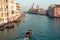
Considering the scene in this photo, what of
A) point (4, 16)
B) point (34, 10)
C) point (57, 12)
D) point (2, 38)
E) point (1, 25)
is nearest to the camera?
point (2, 38)

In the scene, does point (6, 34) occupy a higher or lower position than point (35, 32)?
higher

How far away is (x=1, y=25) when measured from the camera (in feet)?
83.6

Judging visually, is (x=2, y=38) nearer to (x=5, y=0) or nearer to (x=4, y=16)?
(x=4, y=16)

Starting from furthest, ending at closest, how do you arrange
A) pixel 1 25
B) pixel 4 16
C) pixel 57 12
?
pixel 57 12 → pixel 4 16 → pixel 1 25

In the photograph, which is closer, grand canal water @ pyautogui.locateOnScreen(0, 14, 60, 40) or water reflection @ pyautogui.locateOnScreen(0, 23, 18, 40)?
water reflection @ pyautogui.locateOnScreen(0, 23, 18, 40)

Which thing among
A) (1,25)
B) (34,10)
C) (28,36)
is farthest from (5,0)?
(34,10)

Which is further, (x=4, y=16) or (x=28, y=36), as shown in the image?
(x=4, y=16)

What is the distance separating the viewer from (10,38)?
19.1 meters

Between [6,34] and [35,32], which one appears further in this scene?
[35,32]

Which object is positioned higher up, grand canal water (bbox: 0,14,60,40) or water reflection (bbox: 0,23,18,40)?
water reflection (bbox: 0,23,18,40)

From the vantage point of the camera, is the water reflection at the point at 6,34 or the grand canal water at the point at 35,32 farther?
the grand canal water at the point at 35,32

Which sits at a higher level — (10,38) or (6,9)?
(6,9)

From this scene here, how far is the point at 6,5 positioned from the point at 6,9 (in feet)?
2.19

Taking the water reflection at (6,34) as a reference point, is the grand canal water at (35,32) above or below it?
below
